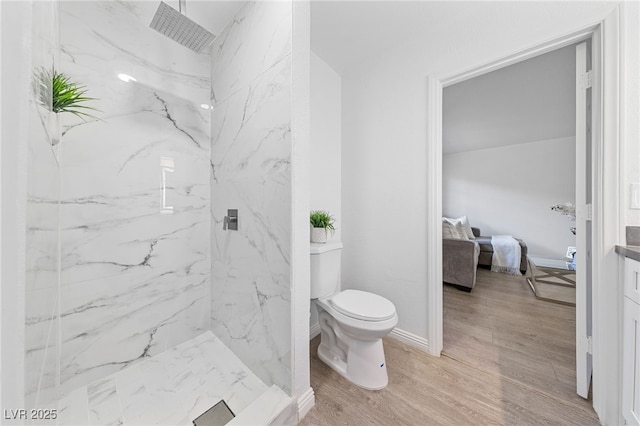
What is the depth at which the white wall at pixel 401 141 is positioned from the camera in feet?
4.55

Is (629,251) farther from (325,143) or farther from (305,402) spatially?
(325,143)

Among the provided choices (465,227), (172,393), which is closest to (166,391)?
(172,393)

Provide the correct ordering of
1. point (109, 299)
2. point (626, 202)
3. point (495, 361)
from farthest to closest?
point (495, 361) → point (109, 299) → point (626, 202)

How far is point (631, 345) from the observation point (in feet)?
3.16

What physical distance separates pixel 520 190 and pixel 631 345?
471cm

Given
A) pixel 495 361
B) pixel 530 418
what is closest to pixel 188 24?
pixel 530 418

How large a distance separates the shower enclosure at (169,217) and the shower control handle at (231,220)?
2.1 inches

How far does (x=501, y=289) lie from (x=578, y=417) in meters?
2.13

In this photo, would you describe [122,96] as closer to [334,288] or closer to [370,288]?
[334,288]

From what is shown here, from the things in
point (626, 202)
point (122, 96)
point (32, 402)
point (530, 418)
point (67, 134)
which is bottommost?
point (530, 418)

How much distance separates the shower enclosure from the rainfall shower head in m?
0.25

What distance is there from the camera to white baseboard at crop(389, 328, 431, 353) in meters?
1.67

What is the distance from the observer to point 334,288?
1692 mm

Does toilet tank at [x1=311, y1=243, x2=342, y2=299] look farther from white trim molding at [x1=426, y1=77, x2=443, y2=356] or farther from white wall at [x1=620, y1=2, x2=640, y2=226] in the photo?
white wall at [x1=620, y1=2, x2=640, y2=226]
